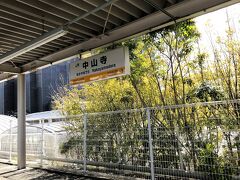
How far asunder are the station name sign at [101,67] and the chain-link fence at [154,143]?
910 mm

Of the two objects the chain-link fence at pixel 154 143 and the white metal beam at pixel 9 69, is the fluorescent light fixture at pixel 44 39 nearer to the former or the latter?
the white metal beam at pixel 9 69

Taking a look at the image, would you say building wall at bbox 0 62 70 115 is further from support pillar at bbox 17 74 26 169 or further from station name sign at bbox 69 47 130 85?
station name sign at bbox 69 47 130 85

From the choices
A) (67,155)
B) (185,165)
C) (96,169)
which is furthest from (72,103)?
(185,165)

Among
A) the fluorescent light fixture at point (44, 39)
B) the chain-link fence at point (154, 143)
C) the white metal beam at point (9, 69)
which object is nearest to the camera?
the fluorescent light fixture at point (44, 39)

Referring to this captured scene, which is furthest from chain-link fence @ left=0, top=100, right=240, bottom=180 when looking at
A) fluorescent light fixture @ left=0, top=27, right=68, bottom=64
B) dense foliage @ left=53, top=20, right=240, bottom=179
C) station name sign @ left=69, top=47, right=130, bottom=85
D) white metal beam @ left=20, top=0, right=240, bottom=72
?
fluorescent light fixture @ left=0, top=27, right=68, bottom=64

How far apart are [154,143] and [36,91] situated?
47.2ft

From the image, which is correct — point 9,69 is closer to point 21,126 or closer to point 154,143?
point 21,126

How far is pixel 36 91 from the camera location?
58.5 feet

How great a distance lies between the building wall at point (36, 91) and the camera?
630 inches

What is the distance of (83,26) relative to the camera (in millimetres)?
4578

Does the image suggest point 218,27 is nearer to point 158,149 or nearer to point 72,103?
point 158,149

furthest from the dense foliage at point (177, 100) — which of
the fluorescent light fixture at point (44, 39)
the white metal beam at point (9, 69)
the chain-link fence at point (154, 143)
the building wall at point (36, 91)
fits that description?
the building wall at point (36, 91)

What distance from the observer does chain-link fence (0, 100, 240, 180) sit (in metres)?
4.13

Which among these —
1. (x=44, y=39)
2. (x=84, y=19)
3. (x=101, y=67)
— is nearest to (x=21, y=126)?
(x=101, y=67)
